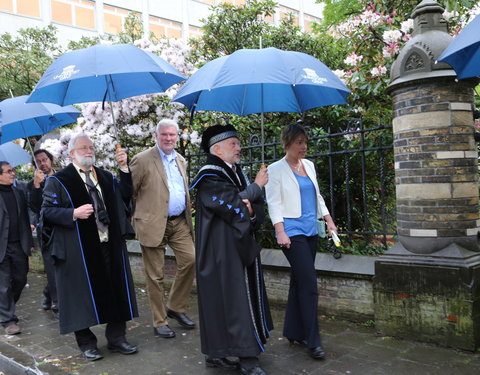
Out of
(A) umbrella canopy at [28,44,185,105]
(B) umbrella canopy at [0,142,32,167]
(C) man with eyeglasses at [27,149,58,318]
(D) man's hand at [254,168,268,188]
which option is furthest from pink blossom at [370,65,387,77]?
(B) umbrella canopy at [0,142,32,167]

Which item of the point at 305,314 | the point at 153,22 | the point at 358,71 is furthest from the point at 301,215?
the point at 153,22

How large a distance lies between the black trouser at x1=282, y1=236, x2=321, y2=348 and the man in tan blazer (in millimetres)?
1323

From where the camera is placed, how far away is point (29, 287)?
26.8 feet

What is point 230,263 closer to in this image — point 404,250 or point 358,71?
point 404,250

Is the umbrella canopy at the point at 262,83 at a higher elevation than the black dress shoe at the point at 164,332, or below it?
higher

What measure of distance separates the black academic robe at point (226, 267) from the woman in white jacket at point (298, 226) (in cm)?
42

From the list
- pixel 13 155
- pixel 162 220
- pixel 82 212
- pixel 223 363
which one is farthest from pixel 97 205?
pixel 13 155

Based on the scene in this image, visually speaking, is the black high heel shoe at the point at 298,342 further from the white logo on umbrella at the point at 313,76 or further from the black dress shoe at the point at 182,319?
the white logo on umbrella at the point at 313,76

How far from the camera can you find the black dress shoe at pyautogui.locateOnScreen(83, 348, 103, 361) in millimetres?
4414

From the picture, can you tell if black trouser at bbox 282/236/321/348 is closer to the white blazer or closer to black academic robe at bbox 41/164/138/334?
the white blazer

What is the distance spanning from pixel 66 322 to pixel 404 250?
10.5 feet

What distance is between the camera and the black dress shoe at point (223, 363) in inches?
158

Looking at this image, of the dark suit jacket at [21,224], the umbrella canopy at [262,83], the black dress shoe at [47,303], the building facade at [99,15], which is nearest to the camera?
the umbrella canopy at [262,83]

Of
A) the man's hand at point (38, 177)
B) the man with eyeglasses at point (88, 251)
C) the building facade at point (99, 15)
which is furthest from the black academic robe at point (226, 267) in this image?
the building facade at point (99, 15)
